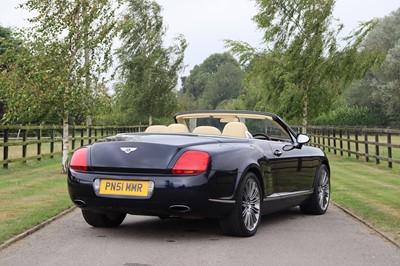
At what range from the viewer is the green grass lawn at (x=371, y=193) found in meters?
8.17

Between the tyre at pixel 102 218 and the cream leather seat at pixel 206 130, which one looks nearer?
the tyre at pixel 102 218

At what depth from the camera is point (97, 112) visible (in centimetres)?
1750

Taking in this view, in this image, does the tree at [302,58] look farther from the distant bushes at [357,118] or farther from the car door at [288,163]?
the distant bushes at [357,118]

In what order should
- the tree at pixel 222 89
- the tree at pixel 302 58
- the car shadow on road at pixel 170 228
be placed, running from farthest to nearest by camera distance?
the tree at pixel 222 89 < the tree at pixel 302 58 < the car shadow on road at pixel 170 228

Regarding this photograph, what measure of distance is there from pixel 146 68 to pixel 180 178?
151 ft

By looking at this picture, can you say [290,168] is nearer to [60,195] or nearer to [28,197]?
[60,195]

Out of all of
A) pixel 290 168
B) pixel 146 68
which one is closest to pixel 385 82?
pixel 146 68

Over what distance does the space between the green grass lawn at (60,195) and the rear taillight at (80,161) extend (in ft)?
3.01

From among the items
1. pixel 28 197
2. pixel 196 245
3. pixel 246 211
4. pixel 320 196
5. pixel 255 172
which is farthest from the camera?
pixel 28 197

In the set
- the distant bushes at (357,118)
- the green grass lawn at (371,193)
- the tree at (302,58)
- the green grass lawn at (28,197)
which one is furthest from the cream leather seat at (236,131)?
the distant bushes at (357,118)

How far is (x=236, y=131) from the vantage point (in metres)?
7.61

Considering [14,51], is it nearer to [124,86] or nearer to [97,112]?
[97,112]

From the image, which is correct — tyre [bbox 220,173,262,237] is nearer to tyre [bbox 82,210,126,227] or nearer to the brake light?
the brake light

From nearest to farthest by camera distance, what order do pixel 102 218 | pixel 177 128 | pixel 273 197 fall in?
1. pixel 102 218
2. pixel 273 197
3. pixel 177 128
